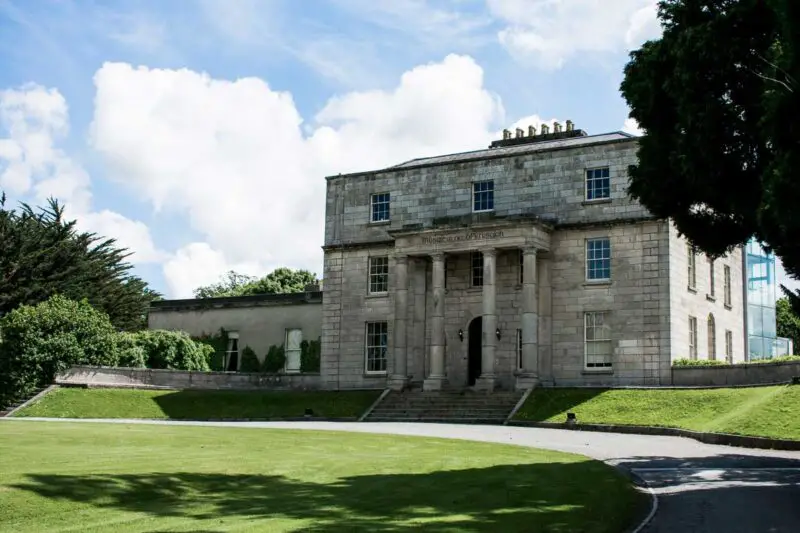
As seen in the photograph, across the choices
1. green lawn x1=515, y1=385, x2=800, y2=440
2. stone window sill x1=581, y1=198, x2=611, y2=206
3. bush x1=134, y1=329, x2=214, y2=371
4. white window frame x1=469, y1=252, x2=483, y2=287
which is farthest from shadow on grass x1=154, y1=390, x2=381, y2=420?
stone window sill x1=581, y1=198, x2=611, y2=206

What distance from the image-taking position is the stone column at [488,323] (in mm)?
39844

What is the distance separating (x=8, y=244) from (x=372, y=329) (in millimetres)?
22878

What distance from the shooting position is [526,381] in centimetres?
3916

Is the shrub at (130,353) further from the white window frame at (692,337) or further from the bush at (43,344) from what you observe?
the white window frame at (692,337)

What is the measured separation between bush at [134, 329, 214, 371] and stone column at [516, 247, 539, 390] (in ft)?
62.5

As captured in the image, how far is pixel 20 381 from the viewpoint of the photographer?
1598 inches

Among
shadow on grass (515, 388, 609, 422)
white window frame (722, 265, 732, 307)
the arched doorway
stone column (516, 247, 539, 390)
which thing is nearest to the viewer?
shadow on grass (515, 388, 609, 422)

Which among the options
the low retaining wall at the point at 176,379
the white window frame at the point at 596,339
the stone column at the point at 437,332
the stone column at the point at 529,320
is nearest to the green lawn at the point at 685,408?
the stone column at the point at 529,320

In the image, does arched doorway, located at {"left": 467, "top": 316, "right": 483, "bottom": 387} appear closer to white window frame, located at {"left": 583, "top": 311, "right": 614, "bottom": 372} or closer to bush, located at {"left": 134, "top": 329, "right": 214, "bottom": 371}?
white window frame, located at {"left": 583, "top": 311, "right": 614, "bottom": 372}

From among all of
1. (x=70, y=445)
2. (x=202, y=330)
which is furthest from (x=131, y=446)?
(x=202, y=330)

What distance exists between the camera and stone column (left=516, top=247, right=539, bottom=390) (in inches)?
1554

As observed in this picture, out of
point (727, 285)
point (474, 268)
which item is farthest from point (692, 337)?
point (474, 268)

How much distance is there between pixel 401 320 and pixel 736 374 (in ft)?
48.2

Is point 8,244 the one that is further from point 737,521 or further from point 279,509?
point 737,521
